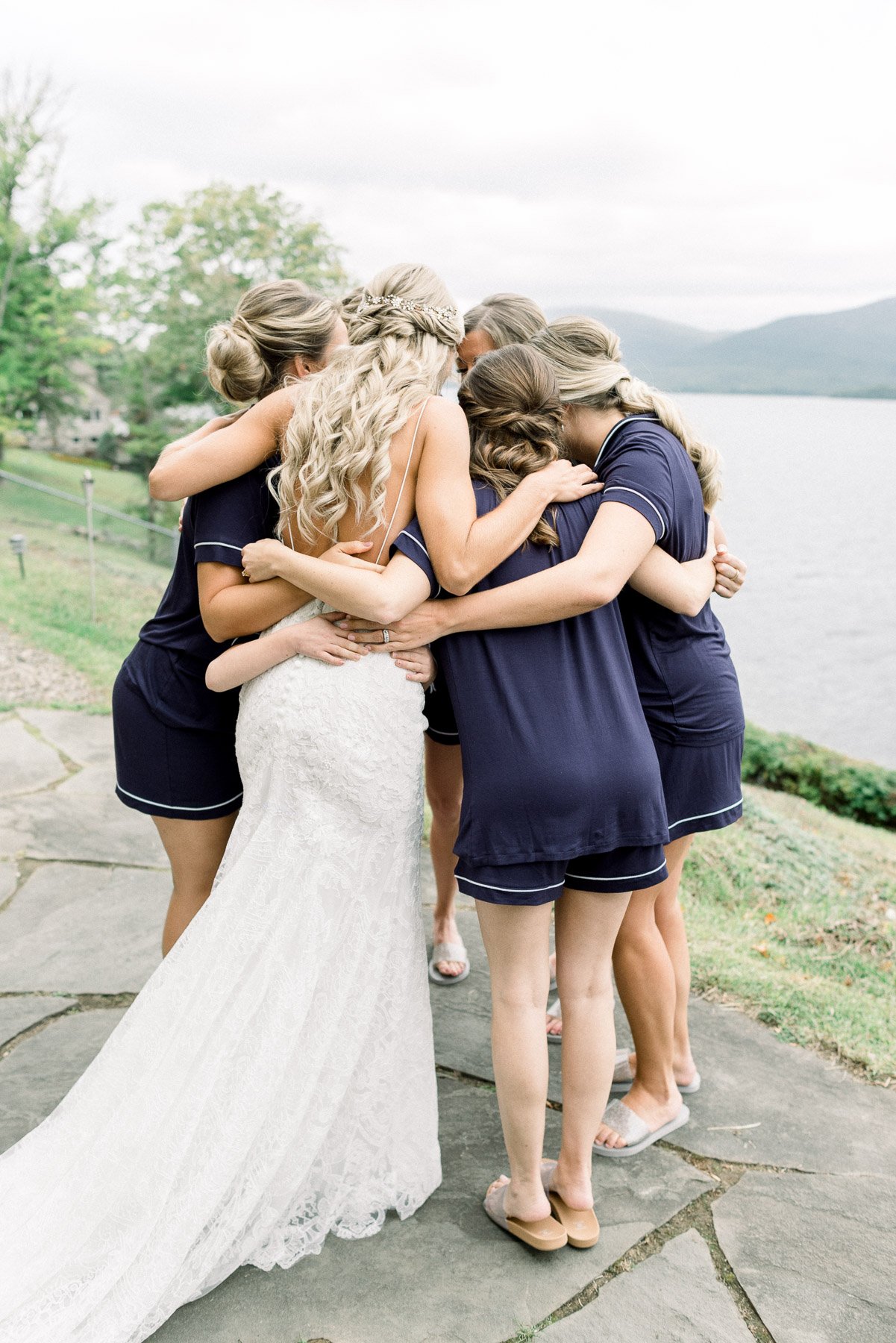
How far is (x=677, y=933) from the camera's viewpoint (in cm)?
283

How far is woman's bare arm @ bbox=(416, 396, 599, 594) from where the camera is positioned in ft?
7.00

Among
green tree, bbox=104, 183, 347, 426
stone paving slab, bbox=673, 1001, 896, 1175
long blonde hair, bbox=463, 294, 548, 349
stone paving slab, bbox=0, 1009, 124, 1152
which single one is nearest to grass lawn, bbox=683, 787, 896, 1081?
stone paving slab, bbox=673, 1001, 896, 1175

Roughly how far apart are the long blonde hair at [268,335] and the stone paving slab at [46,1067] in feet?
6.62

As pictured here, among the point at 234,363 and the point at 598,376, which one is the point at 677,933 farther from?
the point at 234,363

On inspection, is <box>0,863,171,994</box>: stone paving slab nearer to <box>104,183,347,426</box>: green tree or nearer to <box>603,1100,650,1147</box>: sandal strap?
<box>603,1100,650,1147</box>: sandal strap

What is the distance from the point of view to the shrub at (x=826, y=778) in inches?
368

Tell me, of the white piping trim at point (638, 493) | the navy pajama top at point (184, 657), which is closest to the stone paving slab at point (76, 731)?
the navy pajama top at point (184, 657)

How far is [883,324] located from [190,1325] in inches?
3394

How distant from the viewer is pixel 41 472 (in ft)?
90.2

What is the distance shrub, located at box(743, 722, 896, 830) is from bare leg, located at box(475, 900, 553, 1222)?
7.80 metres

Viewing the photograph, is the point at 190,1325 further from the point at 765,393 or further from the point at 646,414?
the point at 765,393

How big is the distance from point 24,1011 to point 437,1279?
1698 mm

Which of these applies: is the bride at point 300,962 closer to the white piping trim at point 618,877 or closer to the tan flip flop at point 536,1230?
the tan flip flop at point 536,1230

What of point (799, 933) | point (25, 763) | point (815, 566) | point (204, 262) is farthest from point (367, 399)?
point (815, 566)
